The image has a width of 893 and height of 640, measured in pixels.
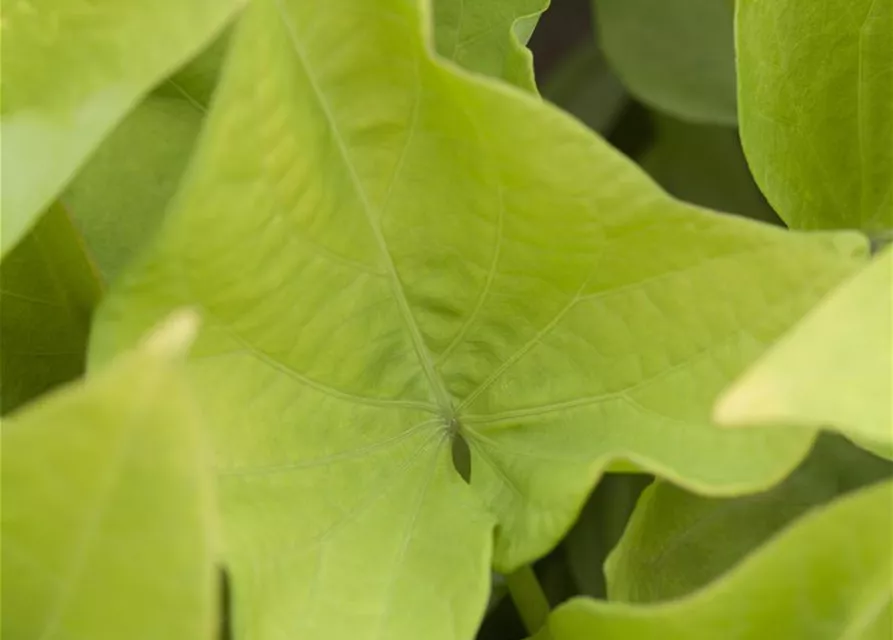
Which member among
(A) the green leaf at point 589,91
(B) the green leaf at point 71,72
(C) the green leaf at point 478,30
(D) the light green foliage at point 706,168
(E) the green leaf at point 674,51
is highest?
(B) the green leaf at point 71,72

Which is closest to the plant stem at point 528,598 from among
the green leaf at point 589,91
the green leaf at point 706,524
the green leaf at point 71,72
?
the green leaf at point 706,524

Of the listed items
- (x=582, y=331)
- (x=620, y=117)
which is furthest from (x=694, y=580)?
(x=620, y=117)

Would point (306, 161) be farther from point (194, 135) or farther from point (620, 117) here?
point (620, 117)

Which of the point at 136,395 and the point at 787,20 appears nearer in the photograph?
the point at 136,395

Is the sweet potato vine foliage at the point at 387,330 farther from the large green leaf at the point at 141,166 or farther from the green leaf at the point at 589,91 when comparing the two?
the green leaf at the point at 589,91

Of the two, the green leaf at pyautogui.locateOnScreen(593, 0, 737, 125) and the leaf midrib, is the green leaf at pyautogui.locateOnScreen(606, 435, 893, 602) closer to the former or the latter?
the leaf midrib

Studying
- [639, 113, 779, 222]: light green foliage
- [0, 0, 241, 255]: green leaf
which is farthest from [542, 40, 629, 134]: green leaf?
[0, 0, 241, 255]: green leaf
